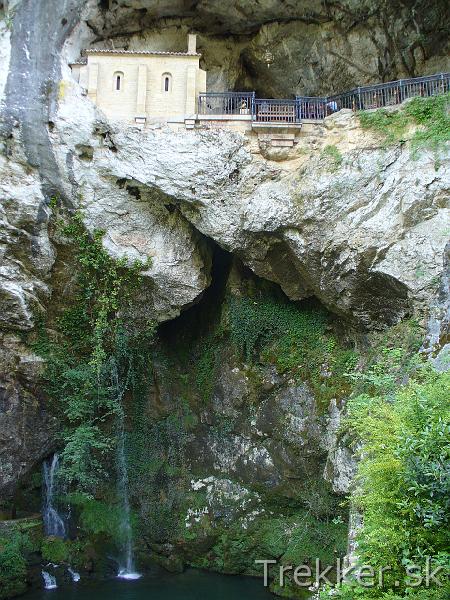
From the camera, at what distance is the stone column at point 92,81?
533 inches

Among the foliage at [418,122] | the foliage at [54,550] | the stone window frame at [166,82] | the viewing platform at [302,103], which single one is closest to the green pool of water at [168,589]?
the foliage at [54,550]

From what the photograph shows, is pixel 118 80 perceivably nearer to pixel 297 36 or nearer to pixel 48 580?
pixel 297 36

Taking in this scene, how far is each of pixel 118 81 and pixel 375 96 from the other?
6428 millimetres

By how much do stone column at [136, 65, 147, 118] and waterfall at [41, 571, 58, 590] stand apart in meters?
10.7

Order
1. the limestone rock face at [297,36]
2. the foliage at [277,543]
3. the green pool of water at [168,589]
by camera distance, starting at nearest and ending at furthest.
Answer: the green pool of water at [168,589]
the foliage at [277,543]
the limestone rock face at [297,36]

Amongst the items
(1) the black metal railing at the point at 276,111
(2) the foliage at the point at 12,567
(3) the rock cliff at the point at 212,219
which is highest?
(1) the black metal railing at the point at 276,111


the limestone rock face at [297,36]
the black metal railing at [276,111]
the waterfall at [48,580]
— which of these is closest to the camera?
the waterfall at [48,580]

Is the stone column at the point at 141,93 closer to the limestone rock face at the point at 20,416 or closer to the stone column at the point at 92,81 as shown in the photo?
the stone column at the point at 92,81

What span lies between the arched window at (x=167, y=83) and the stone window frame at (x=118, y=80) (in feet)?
3.25

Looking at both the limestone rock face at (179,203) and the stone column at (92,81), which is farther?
the stone column at (92,81)

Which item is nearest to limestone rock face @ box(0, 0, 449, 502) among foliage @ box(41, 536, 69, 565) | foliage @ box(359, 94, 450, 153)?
foliage @ box(359, 94, 450, 153)

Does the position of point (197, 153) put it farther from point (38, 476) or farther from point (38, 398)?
point (38, 476)

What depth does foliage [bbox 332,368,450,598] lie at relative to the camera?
4.82 meters

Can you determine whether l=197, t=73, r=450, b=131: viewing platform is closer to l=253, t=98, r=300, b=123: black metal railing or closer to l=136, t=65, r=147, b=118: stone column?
l=253, t=98, r=300, b=123: black metal railing
